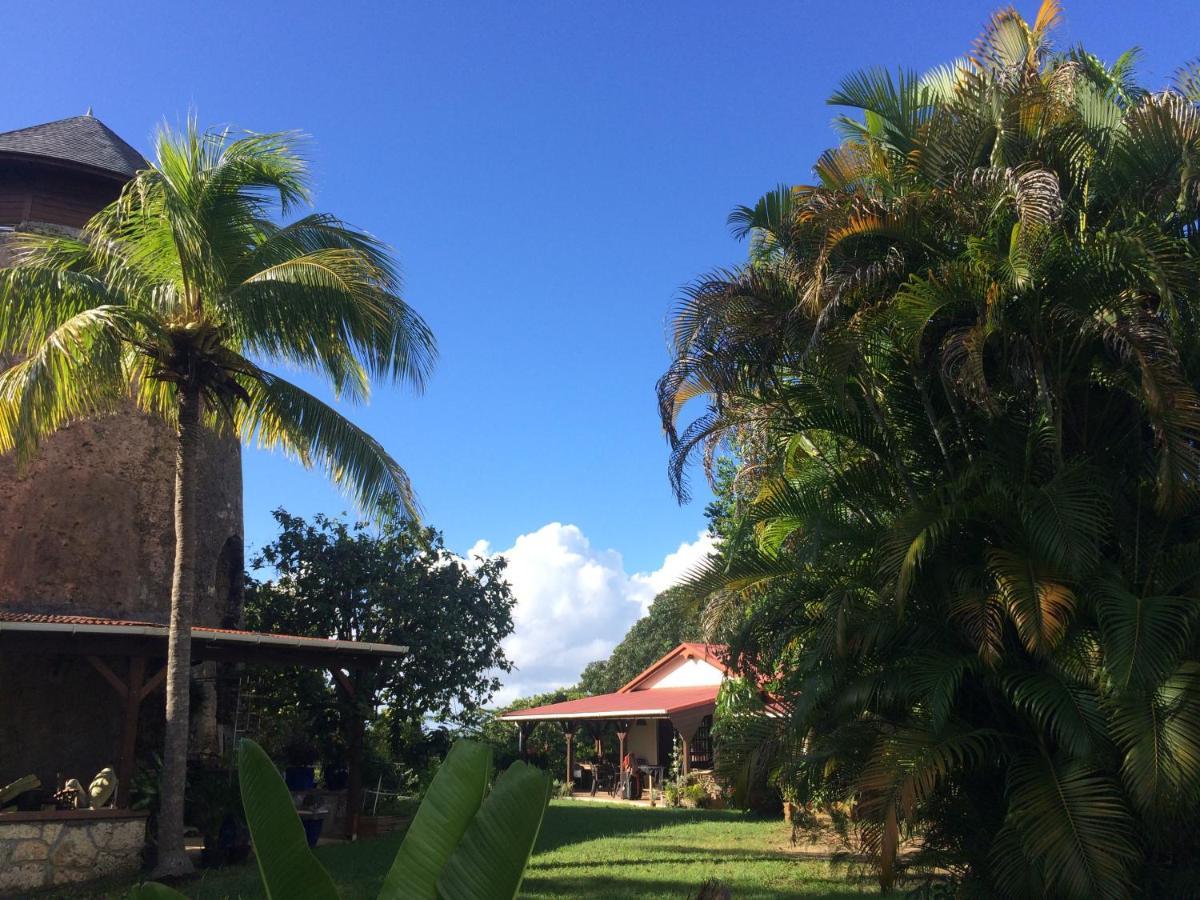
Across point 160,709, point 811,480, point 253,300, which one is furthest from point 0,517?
point 811,480

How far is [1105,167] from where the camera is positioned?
848 centimetres

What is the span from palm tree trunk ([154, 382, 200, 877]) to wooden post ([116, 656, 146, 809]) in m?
0.70

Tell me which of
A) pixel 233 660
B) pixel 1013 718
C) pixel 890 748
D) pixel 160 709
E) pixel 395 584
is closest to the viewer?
pixel 890 748

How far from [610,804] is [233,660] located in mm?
13650

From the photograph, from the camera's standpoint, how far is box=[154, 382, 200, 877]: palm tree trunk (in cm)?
1095

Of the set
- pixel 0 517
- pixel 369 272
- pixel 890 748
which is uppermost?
pixel 369 272

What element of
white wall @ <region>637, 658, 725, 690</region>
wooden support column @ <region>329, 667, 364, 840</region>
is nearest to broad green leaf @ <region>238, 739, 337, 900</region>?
wooden support column @ <region>329, 667, 364, 840</region>

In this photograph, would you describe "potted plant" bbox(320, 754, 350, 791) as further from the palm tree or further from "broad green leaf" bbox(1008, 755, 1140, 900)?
"broad green leaf" bbox(1008, 755, 1140, 900)

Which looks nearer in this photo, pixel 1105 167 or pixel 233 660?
pixel 1105 167

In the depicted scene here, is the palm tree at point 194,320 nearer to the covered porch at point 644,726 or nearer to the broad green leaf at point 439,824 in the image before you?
the broad green leaf at point 439,824

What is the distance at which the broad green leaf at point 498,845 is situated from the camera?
94.9 inches

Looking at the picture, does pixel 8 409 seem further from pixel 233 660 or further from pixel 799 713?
pixel 799 713

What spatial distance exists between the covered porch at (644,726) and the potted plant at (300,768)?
9.77 metres

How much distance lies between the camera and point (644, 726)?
98.6ft
